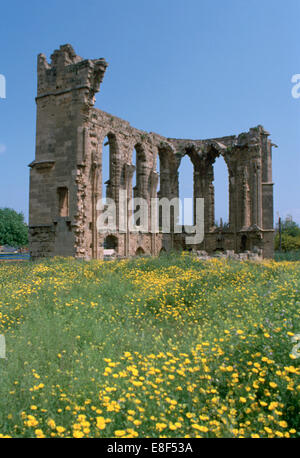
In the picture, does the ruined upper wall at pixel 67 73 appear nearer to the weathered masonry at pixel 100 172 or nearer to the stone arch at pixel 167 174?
the weathered masonry at pixel 100 172

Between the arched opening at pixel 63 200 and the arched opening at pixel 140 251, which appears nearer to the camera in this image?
the arched opening at pixel 63 200

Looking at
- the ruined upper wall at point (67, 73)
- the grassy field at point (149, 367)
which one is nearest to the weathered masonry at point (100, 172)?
the ruined upper wall at point (67, 73)

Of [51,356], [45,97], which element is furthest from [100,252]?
[51,356]

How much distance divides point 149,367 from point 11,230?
145ft

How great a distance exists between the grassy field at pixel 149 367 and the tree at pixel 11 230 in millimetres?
39715

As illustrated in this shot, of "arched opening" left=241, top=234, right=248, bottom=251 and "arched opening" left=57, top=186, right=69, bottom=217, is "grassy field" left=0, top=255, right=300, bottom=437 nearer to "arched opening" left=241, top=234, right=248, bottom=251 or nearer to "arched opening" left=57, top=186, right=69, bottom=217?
"arched opening" left=57, top=186, right=69, bottom=217

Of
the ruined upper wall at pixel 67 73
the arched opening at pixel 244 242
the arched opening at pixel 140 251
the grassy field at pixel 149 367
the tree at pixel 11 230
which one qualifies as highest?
the ruined upper wall at pixel 67 73

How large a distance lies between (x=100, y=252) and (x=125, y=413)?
1466cm

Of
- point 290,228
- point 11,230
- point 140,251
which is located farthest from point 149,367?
point 290,228

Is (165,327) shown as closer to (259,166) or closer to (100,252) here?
(100,252)

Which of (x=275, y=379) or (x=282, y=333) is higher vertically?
(x=282, y=333)

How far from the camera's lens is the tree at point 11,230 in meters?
43.6

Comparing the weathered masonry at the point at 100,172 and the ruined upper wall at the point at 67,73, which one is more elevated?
the ruined upper wall at the point at 67,73

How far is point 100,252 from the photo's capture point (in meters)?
17.3
